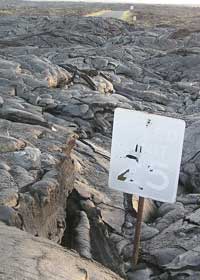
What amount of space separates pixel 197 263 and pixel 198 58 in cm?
1509

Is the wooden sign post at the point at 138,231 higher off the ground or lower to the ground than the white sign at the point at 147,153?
lower

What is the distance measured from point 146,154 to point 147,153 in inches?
0.5

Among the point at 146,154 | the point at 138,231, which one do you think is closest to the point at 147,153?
the point at 146,154

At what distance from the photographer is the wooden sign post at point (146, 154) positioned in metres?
4.56

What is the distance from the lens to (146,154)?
183 inches

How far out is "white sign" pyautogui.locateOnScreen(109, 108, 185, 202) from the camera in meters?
4.56

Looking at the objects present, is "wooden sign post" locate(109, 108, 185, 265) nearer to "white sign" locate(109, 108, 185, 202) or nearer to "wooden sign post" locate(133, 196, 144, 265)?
"white sign" locate(109, 108, 185, 202)

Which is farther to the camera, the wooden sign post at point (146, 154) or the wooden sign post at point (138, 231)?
the wooden sign post at point (138, 231)

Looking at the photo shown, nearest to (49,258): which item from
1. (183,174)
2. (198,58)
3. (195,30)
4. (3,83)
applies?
(183,174)

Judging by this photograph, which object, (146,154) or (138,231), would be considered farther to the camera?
(138,231)

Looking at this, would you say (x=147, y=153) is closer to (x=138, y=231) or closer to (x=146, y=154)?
(x=146, y=154)

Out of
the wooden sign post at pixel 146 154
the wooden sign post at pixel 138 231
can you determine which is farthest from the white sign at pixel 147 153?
the wooden sign post at pixel 138 231

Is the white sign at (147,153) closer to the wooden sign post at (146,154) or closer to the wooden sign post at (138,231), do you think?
the wooden sign post at (146,154)

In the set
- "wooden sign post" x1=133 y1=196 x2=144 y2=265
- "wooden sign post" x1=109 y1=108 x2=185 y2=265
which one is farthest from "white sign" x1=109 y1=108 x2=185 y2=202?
"wooden sign post" x1=133 y1=196 x2=144 y2=265
